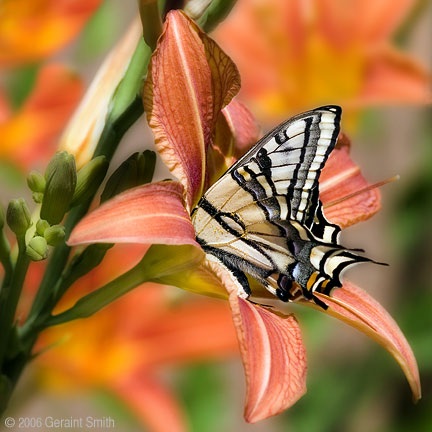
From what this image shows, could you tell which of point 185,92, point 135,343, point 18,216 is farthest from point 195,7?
point 135,343

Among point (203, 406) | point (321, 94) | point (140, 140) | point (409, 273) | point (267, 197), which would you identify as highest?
point (267, 197)

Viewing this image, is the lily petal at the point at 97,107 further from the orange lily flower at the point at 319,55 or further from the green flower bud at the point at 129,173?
the orange lily flower at the point at 319,55

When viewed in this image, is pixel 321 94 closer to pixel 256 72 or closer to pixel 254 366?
pixel 256 72

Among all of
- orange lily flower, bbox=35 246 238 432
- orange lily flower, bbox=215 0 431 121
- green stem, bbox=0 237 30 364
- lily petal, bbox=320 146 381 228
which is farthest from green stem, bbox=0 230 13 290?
orange lily flower, bbox=215 0 431 121

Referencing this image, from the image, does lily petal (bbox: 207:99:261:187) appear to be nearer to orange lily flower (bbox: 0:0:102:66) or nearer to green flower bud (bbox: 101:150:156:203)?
green flower bud (bbox: 101:150:156:203)

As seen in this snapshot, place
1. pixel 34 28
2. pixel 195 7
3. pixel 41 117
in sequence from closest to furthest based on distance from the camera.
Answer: pixel 195 7
pixel 34 28
pixel 41 117

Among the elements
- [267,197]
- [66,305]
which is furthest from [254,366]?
[66,305]

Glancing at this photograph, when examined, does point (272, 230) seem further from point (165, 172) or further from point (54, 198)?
point (165, 172)
